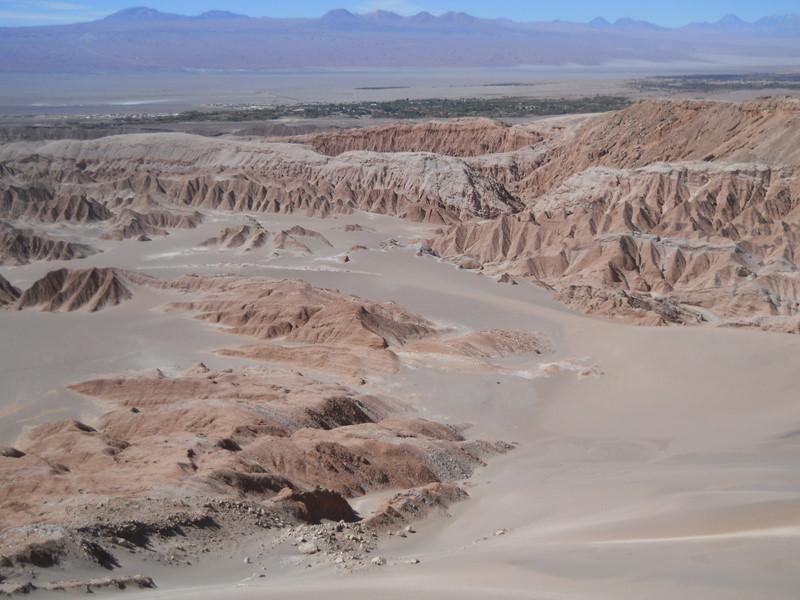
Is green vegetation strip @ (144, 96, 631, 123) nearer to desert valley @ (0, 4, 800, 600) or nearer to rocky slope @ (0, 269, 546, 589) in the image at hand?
desert valley @ (0, 4, 800, 600)

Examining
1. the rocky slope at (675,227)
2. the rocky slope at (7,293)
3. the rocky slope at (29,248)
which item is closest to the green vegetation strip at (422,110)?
the rocky slope at (675,227)

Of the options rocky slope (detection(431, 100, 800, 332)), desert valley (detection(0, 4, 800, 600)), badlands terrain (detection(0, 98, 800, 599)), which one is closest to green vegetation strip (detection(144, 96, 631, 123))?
desert valley (detection(0, 4, 800, 600))

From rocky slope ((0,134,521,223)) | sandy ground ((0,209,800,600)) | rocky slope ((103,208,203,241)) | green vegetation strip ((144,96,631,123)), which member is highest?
green vegetation strip ((144,96,631,123))

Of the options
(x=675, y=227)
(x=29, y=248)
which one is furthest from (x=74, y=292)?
(x=675, y=227)

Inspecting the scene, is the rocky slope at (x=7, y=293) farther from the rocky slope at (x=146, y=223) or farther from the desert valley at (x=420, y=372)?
the rocky slope at (x=146, y=223)

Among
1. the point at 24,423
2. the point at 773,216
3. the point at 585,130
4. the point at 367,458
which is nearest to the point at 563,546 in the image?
the point at 367,458

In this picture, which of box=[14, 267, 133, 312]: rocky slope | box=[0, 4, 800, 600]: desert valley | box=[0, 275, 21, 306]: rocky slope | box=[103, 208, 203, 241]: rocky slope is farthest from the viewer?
box=[103, 208, 203, 241]: rocky slope

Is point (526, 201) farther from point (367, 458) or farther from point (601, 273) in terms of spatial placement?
point (367, 458)
